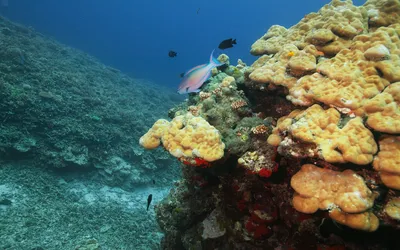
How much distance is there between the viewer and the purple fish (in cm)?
375

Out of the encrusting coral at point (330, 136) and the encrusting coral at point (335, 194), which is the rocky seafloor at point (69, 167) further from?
the encrusting coral at point (330, 136)

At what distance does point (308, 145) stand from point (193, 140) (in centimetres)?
140

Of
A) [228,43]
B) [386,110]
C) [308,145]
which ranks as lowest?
[308,145]

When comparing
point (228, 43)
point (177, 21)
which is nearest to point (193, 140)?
point (228, 43)

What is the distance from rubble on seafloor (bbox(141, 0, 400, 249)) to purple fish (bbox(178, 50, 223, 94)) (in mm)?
425

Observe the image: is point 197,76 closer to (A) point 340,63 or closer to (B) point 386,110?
(A) point 340,63

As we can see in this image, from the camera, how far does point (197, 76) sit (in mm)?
3830


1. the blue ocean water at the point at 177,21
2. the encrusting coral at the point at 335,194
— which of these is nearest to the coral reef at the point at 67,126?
the encrusting coral at the point at 335,194

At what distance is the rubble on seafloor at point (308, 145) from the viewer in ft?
7.60

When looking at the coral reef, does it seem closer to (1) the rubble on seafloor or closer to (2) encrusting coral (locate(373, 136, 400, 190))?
(1) the rubble on seafloor

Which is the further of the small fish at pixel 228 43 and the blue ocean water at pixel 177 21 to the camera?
the blue ocean water at pixel 177 21

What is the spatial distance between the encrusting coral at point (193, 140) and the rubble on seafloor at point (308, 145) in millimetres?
17

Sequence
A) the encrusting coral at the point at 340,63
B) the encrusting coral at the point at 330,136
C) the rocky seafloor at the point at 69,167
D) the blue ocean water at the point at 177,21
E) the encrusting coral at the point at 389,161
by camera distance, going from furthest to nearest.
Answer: the blue ocean water at the point at 177,21 < the rocky seafloor at the point at 69,167 < the encrusting coral at the point at 340,63 < the encrusting coral at the point at 330,136 < the encrusting coral at the point at 389,161

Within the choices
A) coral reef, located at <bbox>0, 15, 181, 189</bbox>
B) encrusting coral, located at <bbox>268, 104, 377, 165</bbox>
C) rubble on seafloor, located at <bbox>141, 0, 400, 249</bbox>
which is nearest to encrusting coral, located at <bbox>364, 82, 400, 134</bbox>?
rubble on seafloor, located at <bbox>141, 0, 400, 249</bbox>
